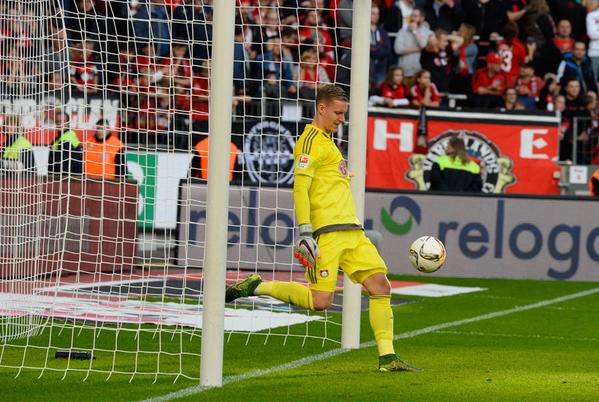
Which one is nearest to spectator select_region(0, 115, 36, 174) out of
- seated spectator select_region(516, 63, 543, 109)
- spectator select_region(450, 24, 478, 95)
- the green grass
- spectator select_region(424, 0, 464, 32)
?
the green grass

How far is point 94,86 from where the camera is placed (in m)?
12.5

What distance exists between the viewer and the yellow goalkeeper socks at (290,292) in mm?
9961

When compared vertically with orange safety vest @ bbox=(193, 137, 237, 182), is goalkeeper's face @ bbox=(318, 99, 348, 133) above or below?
above

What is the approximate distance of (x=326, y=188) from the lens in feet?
32.1

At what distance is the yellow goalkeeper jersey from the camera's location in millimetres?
9742

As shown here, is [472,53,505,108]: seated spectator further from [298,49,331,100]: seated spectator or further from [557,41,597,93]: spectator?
[298,49,331,100]: seated spectator

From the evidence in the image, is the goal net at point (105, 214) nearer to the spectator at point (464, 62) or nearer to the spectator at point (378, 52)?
the spectator at point (378, 52)

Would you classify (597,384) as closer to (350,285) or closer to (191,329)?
(350,285)

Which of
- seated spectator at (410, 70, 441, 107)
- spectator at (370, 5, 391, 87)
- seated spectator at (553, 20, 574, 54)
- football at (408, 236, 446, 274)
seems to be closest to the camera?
football at (408, 236, 446, 274)

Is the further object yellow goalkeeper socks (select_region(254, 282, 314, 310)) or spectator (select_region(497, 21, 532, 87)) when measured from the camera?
spectator (select_region(497, 21, 532, 87))

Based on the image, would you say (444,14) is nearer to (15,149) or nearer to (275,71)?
(275,71)

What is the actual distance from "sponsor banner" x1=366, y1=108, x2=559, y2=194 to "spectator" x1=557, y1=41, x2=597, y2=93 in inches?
95.0

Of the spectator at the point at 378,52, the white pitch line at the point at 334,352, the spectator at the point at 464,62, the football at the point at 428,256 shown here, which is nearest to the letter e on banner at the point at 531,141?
the spectator at the point at 464,62

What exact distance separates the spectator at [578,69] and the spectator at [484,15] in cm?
145
